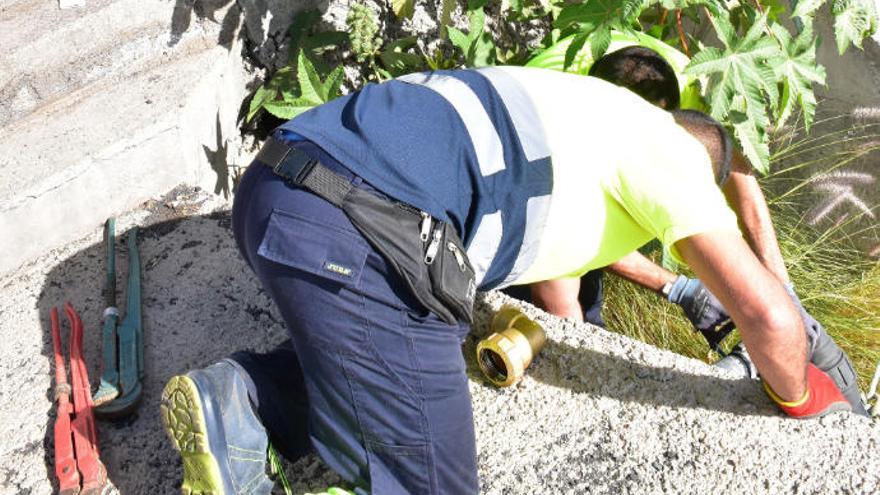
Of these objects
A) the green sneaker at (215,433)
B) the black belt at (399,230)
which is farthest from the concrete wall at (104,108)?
the black belt at (399,230)

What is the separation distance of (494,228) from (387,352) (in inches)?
12.4

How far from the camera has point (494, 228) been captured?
1.82 m

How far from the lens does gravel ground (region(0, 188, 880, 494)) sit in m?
2.10

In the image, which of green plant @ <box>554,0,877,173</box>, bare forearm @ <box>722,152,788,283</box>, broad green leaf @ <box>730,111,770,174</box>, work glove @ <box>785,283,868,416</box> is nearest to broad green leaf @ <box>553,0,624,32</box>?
green plant @ <box>554,0,877,173</box>

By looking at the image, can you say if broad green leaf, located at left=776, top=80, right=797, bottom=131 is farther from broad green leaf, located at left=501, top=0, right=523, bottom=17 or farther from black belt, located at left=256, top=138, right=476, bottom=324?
black belt, located at left=256, top=138, right=476, bottom=324

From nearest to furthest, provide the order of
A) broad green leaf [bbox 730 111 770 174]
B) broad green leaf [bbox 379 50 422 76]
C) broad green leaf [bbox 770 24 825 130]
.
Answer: broad green leaf [bbox 730 111 770 174]
broad green leaf [bbox 770 24 825 130]
broad green leaf [bbox 379 50 422 76]

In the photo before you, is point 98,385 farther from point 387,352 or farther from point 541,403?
point 541,403

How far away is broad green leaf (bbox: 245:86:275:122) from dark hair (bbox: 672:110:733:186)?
1.72 meters

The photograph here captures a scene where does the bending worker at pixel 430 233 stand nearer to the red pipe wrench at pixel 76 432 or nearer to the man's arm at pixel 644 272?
the red pipe wrench at pixel 76 432

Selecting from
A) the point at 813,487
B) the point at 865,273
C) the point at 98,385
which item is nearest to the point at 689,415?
the point at 813,487

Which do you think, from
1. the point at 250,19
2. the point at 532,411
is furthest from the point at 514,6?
the point at 532,411

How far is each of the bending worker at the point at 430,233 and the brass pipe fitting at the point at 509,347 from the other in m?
0.35

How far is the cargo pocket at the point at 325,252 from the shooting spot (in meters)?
1.68

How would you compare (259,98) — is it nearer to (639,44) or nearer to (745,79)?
(639,44)
